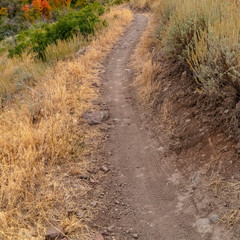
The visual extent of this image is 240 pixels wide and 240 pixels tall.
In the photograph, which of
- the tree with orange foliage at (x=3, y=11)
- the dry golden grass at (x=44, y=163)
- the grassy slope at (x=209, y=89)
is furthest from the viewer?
the tree with orange foliage at (x=3, y=11)

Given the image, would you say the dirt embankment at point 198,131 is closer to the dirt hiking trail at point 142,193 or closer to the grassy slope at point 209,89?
the grassy slope at point 209,89

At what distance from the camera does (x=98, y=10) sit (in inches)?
562

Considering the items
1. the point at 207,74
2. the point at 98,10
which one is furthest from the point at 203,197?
the point at 98,10

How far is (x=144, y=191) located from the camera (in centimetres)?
355

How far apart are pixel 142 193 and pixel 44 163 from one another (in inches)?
51.0

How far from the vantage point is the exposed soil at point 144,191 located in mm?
2957

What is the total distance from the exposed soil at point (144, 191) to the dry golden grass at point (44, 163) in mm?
315

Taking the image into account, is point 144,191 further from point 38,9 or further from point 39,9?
point 38,9

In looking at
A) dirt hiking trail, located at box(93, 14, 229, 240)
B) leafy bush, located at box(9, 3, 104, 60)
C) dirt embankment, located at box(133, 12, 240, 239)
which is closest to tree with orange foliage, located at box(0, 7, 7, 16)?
leafy bush, located at box(9, 3, 104, 60)

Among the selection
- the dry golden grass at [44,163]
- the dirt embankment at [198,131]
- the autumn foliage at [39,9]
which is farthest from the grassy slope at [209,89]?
the autumn foliage at [39,9]

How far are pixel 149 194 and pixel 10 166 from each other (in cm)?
168

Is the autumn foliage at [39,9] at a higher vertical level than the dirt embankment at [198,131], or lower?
higher

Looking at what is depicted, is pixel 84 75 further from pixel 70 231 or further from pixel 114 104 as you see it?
pixel 70 231

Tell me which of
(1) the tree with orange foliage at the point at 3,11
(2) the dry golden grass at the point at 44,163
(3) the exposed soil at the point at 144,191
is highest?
(1) the tree with orange foliage at the point at 3,11
